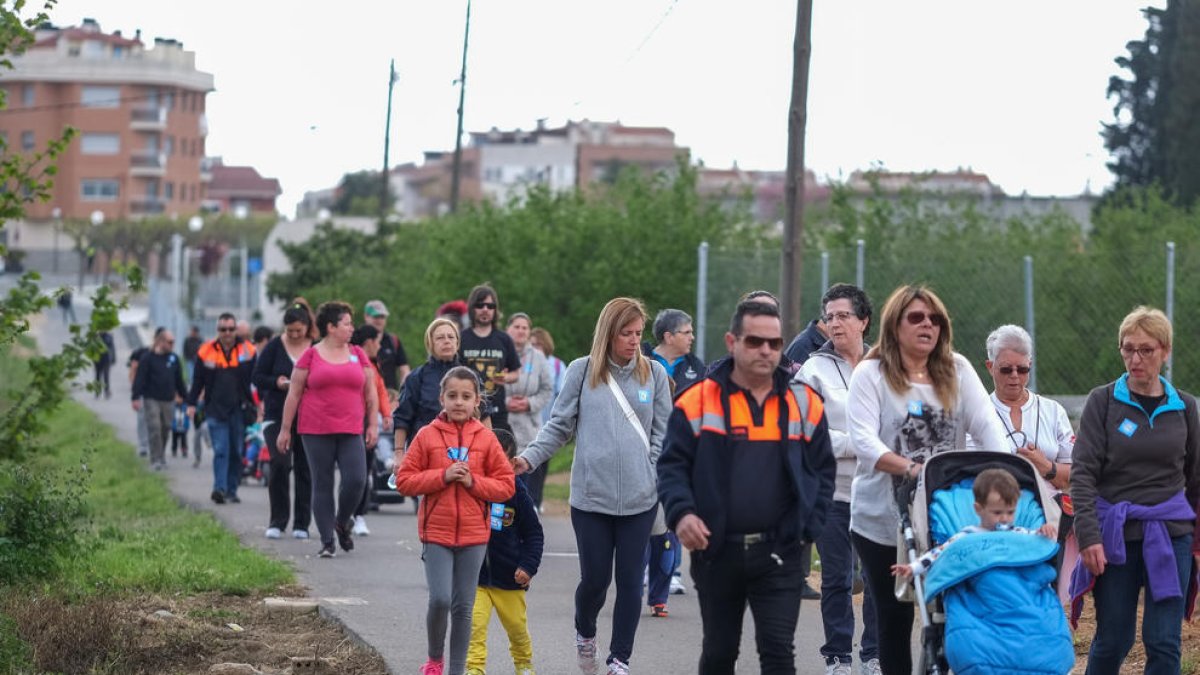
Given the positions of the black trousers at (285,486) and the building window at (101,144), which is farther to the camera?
the building window at (101,144)

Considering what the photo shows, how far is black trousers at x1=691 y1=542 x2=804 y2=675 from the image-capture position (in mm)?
6961

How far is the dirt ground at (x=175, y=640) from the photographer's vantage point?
9406 mm

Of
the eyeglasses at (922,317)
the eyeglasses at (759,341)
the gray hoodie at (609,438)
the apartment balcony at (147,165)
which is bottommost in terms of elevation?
the gray hoodie at (609,438)

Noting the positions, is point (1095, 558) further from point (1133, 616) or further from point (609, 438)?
point (609, 438)

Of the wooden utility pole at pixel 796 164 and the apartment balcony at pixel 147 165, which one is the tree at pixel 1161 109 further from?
the apartment balcony at pixel 147 165

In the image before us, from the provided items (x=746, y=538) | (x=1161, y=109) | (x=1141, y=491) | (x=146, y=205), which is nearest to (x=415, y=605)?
(x=746, y=538)

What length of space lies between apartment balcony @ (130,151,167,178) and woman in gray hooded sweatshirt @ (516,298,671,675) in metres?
127

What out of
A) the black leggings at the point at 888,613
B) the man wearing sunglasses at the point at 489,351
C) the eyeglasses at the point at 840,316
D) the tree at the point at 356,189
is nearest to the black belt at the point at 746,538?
the black leggings at the point at 888,613

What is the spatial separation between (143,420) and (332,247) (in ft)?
92.1

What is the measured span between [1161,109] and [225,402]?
29.2 meters

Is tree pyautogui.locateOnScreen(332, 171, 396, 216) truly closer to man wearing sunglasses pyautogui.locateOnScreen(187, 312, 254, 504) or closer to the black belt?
man wearing sunglasses pyautogui.locateOnScreen(187, 312, 254, 504)

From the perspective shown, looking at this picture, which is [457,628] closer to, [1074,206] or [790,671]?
[790,671]

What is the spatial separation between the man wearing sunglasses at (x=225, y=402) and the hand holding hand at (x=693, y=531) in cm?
1264

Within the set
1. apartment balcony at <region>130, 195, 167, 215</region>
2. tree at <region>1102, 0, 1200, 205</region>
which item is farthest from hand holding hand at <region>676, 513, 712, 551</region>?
apartment balcony at <region>130, 195, 167, 215</region>
